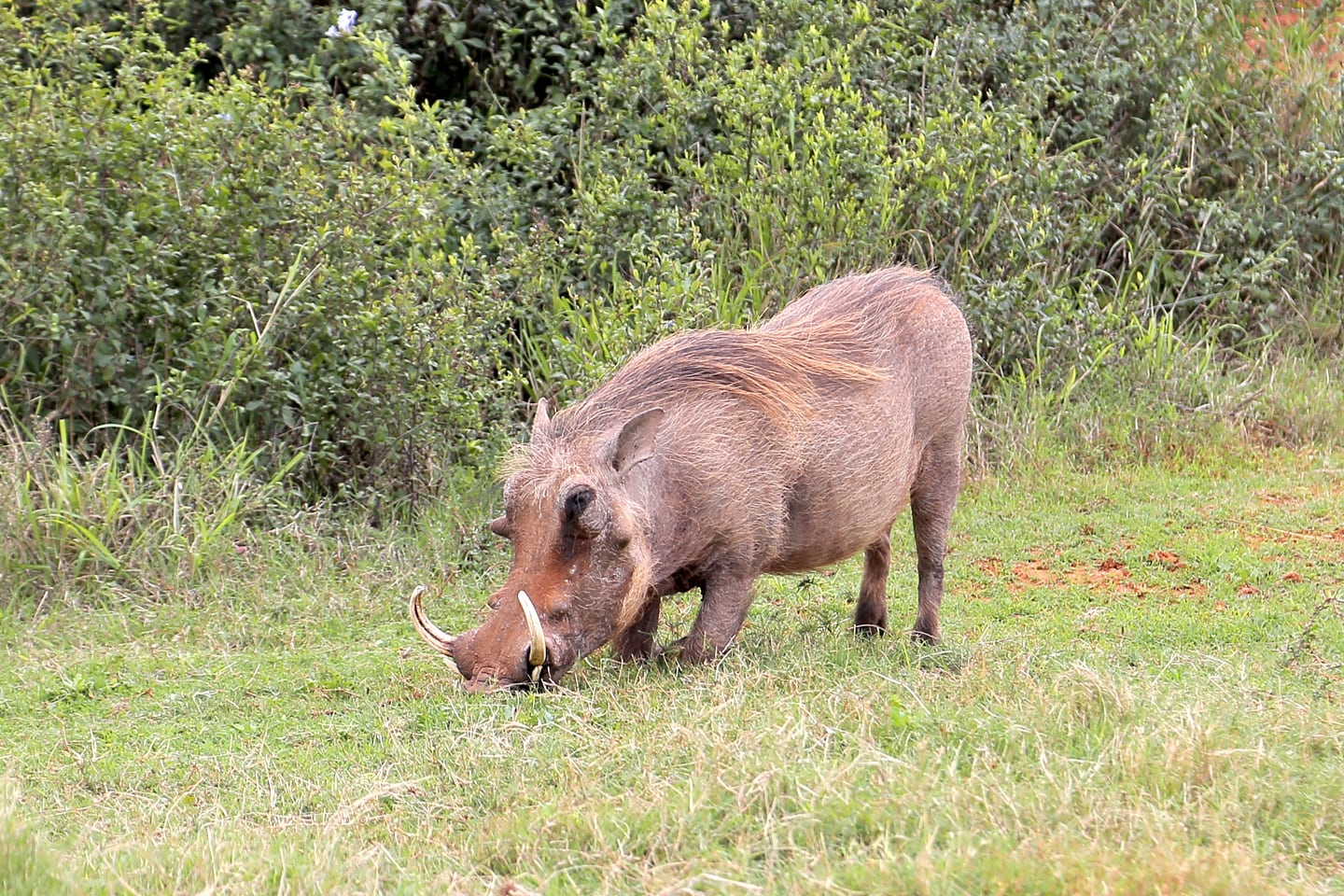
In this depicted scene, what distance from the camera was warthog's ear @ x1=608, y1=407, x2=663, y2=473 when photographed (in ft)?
14.7

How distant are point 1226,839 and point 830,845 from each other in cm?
72

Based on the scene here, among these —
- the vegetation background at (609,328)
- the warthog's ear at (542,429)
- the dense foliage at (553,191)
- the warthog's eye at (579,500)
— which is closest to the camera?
the vegetation background at (609,328)

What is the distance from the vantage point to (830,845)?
3131 millimetres

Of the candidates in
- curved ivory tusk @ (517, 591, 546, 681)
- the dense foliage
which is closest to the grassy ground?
curved ivory tusk @ (517, 591, 546, 681)

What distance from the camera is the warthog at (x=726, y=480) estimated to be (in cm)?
436

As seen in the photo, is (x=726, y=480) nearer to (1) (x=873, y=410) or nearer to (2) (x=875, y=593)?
(1) (x=873, y=410)

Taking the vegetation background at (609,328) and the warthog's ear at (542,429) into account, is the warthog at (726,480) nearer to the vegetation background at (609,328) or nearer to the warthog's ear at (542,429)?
the warthog's ear at (542,429)

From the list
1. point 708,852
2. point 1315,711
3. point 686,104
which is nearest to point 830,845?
point 708,852

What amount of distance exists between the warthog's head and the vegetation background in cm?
16

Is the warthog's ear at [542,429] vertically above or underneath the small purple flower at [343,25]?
underneath

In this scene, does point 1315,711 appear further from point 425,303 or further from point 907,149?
point 907,149

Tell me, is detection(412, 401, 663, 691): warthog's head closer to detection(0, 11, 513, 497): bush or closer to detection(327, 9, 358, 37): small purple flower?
detection(0, 11, 513, 497): bush

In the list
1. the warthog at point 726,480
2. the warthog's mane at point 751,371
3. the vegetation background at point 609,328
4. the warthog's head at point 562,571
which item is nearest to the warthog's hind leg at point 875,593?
the warthog at point 726,480

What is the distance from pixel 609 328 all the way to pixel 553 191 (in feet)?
4.96
